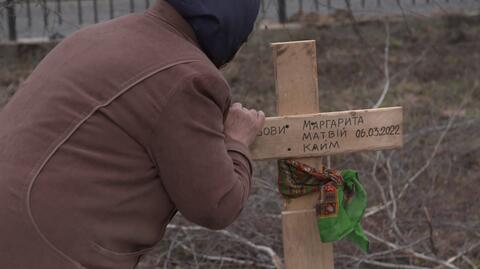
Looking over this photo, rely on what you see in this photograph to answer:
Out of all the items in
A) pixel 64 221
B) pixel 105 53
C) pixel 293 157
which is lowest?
pixel 293 157

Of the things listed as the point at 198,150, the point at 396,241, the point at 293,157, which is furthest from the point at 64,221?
the point at 396,241

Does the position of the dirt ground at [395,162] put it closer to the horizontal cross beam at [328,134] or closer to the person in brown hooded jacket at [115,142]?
the horizontal cross beam at [328,134]

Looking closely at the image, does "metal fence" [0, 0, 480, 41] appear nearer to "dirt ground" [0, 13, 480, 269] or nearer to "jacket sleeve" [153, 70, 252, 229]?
"dirt ground" [0, 13, 480, 269]

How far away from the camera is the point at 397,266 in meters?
4.10

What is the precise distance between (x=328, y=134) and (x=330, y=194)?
172mm

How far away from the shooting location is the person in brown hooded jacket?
6.43ft

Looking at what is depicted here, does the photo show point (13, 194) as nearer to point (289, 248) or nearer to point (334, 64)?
point (289, 248)

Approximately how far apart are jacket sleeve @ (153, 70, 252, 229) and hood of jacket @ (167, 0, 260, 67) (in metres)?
0.10

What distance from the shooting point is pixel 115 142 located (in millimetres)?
1978

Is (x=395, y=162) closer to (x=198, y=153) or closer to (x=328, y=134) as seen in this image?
(x=328, y=134)

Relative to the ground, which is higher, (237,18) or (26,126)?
(237,18)

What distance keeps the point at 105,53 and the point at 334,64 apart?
6384 millimetres

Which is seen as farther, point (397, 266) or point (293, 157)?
point (397, 266)

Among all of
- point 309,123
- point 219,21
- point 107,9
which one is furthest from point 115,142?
point 107,9
